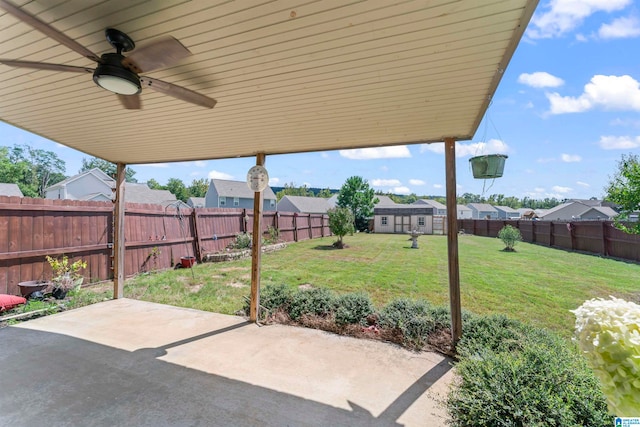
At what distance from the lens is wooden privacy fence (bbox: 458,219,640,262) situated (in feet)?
29.0

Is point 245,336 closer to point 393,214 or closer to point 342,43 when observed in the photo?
point 342,43

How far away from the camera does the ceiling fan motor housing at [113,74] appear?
172 centimetres

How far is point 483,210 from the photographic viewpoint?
1540 inches

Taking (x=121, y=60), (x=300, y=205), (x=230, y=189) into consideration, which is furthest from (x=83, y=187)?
(x=121, y=60)

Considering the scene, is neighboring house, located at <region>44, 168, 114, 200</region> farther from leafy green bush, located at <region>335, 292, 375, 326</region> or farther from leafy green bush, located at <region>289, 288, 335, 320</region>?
leafy green bush, located at <region>335, 292, 375, 326</region>

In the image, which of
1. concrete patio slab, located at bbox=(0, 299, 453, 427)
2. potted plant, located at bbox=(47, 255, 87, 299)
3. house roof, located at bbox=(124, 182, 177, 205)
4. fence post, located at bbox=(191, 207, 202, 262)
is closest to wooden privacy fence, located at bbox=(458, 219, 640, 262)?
concrete patio slab, located at bbox=(0, 299, 453, 427)

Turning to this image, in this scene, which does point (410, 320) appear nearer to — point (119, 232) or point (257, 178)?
point (257, 178)

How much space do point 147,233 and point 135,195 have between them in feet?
42.9

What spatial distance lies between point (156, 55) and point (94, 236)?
5546 millimetres

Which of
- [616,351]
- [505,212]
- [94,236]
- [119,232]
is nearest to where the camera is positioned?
[616,351]

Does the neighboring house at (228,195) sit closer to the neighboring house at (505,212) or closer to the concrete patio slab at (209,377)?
the concrete patio slab at (209,377)

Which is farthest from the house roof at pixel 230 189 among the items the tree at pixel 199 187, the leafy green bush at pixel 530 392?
the leafy green bush at pixel 530 392

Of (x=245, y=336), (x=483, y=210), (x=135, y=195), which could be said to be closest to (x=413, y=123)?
(x=245, y=336)

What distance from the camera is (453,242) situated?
298 centimetres
